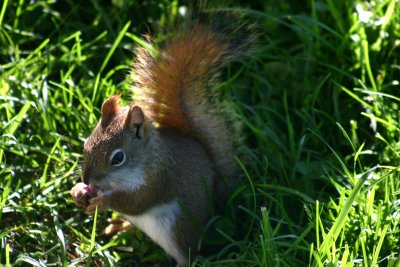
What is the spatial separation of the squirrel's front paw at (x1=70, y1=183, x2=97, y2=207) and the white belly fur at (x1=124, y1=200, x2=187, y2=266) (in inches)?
5.8

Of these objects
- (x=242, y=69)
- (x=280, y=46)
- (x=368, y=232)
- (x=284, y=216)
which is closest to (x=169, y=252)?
(x=284, y=216)

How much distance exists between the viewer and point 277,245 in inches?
82.8

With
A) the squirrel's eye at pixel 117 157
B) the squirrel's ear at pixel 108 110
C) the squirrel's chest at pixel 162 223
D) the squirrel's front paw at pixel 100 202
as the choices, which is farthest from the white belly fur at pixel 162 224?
the squirrel's ear at pixel 108 110

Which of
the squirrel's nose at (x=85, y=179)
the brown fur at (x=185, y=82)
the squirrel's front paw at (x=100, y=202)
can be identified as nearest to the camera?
the squirrel's nose at (x=85, y=179)

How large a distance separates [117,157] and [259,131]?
2.17ft

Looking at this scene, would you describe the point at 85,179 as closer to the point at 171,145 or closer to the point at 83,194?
the point at 83,194

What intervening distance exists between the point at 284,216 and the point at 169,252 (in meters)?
0.40

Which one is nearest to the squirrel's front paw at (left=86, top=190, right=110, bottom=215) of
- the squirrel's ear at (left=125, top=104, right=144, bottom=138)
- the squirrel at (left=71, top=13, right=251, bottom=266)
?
the squirrel at (left=71, top=13, right=251, bottom=266)

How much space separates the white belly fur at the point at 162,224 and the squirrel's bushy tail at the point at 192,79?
0.91 feet

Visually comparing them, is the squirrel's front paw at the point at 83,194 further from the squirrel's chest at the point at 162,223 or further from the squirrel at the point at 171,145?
the squirrel's chest at the point at 162,223

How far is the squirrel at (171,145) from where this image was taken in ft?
7.21

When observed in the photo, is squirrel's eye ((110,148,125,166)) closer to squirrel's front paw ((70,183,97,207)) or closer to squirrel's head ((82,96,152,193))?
squirrel's head ((82,96,152,193))

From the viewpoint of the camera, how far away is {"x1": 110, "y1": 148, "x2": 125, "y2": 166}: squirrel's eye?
84.8 inches

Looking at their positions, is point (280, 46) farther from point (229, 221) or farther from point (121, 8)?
point (229, 221)
